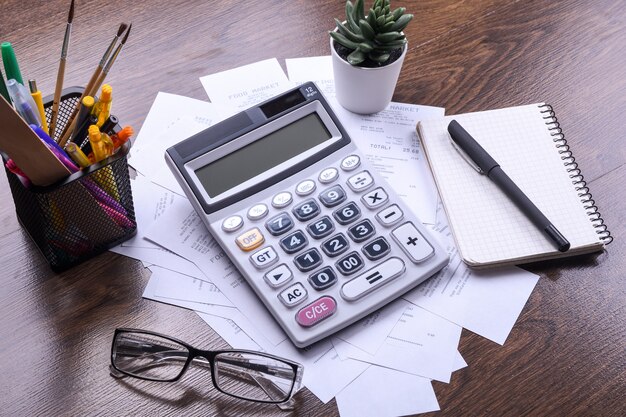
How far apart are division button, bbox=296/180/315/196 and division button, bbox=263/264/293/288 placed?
10 cm

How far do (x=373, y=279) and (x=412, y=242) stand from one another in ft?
0.22

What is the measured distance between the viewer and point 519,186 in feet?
3.15

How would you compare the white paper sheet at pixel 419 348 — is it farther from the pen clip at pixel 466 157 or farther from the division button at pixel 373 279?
the pen clip at pixel 466 157

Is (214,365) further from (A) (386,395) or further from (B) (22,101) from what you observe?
(B) (22,101)

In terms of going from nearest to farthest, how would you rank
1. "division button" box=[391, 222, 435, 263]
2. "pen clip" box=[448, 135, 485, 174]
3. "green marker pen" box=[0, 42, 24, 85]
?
"green marker pen" box=[0, 42, 24, 85] → "division button" box=[391, 222, 435, 263] → "pen clip" box=[448, 135, 485, 174]

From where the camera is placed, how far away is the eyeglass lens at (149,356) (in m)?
0.82

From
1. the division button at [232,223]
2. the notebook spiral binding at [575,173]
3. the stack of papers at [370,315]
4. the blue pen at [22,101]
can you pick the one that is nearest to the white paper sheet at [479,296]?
the stack of papers at [370,315]

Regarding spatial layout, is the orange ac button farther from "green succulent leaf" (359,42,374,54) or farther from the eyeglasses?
"green succulent leaf" (359,42,374,54)

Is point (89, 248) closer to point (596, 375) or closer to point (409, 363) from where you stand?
point (409, 363)

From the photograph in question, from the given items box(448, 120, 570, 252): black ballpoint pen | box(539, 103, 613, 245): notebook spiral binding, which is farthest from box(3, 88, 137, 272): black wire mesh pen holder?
box(539, 103, 613, 245): notebook spiral binding

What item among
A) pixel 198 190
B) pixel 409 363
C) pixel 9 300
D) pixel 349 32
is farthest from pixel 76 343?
pixel 349 32

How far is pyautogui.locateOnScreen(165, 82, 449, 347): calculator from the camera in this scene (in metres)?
0.84

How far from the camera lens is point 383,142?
3.35 feet

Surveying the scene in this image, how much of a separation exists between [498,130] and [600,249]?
207 mm
